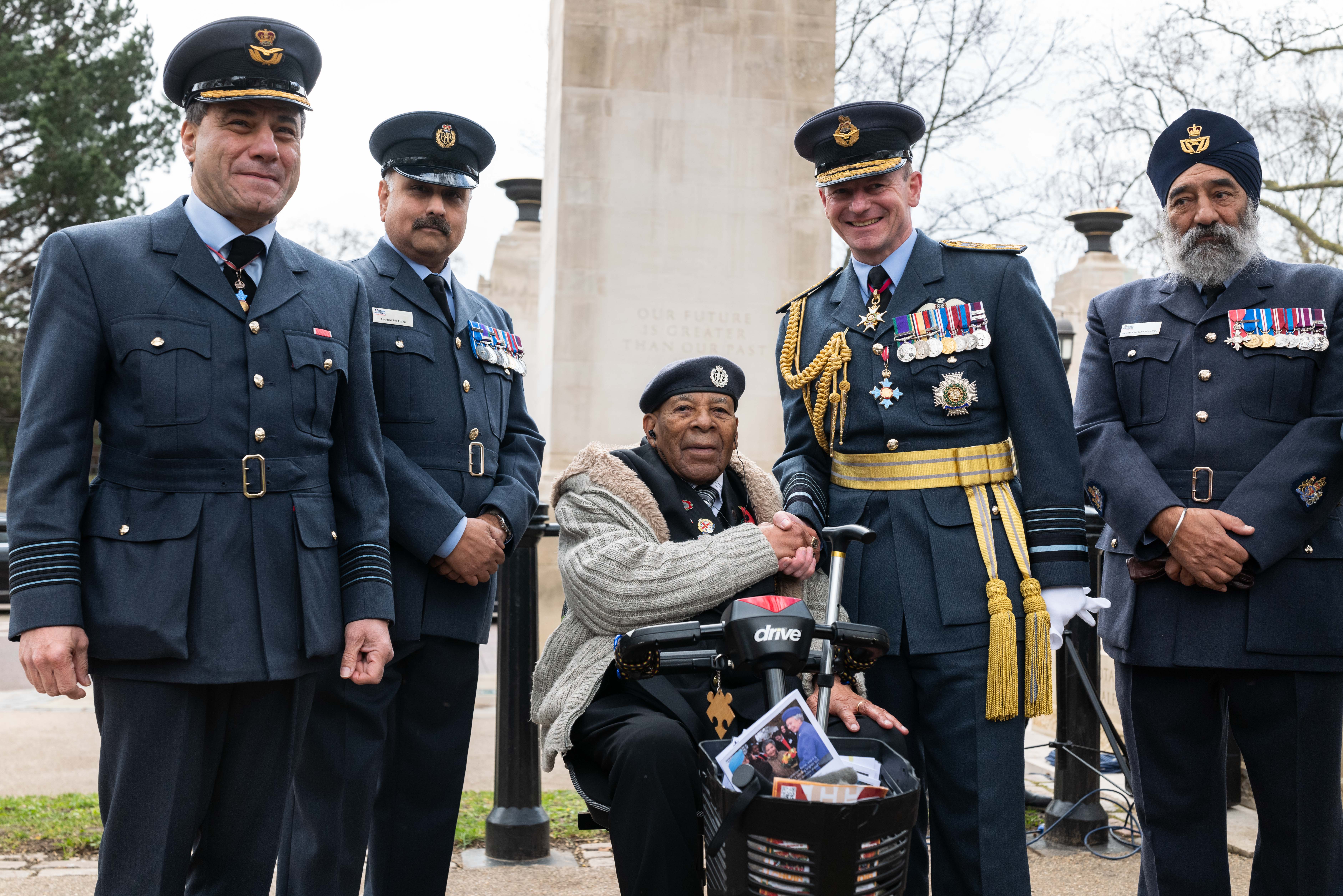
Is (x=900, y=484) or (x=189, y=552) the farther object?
(x=900, y=484)

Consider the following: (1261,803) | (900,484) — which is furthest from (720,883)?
(1261,803)

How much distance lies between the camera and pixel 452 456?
133 inches

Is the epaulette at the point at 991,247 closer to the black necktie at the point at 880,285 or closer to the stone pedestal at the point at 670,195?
the black necktie at the point at 880,285

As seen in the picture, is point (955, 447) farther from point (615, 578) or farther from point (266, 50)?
point (266, 50)

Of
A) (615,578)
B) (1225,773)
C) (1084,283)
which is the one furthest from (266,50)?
(1084,283)

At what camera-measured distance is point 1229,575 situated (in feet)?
9.98

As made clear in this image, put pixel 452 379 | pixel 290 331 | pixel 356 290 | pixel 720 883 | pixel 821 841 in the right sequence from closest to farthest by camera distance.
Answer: pixel 821 841
pixel 720 883
pixel 290 331
pixel 356 290
pixel 452 379

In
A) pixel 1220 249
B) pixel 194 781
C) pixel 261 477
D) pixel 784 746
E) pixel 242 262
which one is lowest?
pixel 194 781

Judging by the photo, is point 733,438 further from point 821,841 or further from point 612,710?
point 821,841

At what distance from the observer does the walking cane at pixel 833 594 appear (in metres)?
2.68

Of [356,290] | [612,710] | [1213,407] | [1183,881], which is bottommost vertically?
[1183,881]

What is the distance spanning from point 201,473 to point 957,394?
1749 mm

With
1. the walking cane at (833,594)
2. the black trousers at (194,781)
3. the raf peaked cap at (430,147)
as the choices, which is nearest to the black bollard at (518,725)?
the raf peaked cap at (430,147)

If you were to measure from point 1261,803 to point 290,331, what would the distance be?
106 inches
